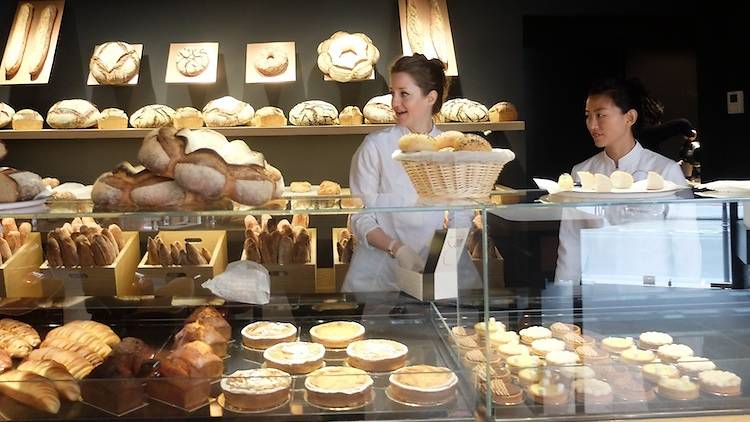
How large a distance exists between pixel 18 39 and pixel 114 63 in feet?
1.85

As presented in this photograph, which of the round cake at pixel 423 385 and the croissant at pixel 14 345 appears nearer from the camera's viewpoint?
the round cake at pixel 423 385

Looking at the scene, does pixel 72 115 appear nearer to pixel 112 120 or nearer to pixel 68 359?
pixel 112 120

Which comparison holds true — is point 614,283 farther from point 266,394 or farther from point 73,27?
point 73,27

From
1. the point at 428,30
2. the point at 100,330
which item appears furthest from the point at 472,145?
the point at 428,30

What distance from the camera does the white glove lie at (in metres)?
2.02

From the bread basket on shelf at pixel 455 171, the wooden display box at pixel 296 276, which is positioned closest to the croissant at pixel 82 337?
the wooden display box at pixel 296 276

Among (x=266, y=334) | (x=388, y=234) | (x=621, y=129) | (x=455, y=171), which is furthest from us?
(x=621, y=129)

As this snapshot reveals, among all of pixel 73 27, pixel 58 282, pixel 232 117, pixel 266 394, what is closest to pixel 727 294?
pixel 266 394

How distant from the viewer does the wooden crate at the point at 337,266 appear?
83.4 inches

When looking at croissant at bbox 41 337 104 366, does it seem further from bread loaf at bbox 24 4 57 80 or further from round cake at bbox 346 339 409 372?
bread loaf at bbox 24 4 57 80

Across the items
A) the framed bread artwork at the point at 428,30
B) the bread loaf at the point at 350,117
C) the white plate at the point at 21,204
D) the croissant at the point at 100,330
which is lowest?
the croissant at the point at 100,330

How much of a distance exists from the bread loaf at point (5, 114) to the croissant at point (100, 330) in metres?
2.41

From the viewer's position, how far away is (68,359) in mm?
1784

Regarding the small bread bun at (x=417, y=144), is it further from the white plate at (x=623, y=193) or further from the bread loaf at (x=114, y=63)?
the bread loaf at (x=114, y=63)
